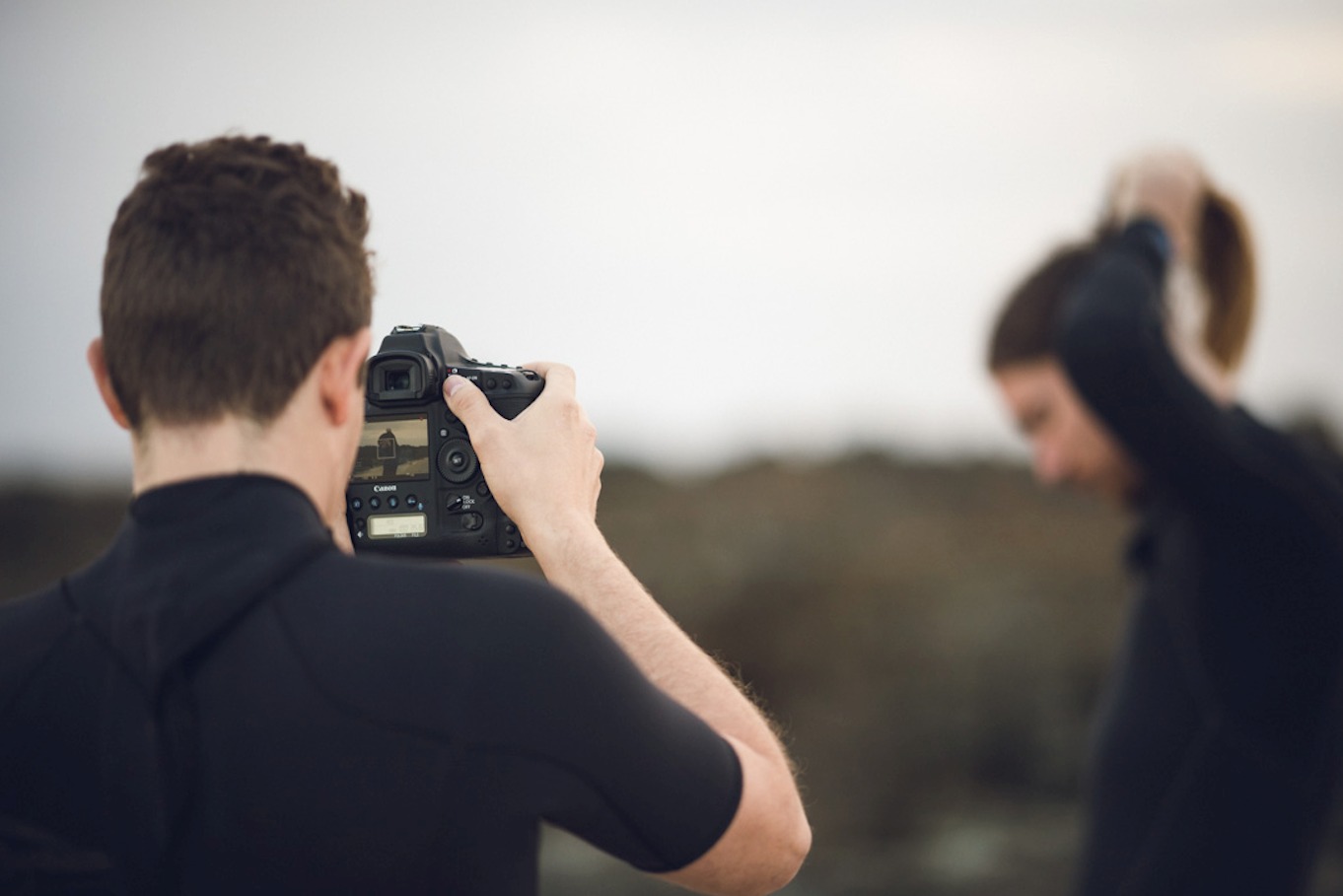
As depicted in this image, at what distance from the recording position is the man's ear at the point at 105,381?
5.15ft

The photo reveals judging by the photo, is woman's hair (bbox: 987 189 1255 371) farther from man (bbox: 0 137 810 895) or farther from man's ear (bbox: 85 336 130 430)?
man's ear (bbox: 85 336 130 430)

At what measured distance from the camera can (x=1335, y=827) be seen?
7688 mm

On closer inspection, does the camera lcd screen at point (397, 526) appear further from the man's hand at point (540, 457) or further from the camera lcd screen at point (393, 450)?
the man's hand at point (540, 457)

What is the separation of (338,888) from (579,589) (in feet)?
1.81

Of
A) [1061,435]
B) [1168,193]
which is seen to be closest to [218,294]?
[1168,193]

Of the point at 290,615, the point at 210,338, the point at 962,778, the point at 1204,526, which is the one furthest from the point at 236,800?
the point at 962,778

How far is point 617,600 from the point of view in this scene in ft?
5.84

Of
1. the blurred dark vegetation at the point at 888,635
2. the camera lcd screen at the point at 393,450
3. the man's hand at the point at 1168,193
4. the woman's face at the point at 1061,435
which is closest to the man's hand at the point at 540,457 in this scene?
the camera lcd screen at the point at 393,450

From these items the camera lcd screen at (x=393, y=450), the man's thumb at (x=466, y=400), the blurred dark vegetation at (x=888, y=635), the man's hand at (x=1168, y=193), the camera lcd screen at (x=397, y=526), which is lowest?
the blurred dark vegetation at (x=888, y=635)

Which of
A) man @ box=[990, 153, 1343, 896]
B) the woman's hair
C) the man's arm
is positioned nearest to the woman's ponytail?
the woman's hair

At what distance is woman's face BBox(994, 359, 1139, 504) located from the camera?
11.5ft

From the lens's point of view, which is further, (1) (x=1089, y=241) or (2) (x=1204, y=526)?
(1) (x=1089, y=241)

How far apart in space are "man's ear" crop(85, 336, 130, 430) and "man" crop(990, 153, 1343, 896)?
220cm

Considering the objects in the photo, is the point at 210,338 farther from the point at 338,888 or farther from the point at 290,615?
the point at 338,888
